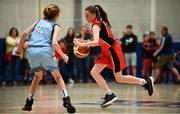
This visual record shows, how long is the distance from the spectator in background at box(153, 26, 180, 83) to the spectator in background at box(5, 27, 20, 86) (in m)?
4.67

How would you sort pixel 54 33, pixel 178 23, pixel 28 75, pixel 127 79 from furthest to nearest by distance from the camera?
pixel 178 23 < pixel 28 75 < pixel 127 79 < pixel 54 33

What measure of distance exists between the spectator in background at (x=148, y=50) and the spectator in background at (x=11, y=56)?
4296 mm

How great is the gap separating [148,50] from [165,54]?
0.61 meters

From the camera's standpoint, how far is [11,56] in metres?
19.5

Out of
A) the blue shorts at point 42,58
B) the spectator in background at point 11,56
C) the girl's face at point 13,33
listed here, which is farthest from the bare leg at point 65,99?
the girl's face at point 13,33

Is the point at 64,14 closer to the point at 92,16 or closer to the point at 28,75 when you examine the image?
the point at 28,75

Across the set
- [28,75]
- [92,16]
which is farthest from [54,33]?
[28,75]

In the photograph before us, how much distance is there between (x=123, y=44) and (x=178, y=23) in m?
2.66

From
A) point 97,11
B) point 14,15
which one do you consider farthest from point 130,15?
point 97,11

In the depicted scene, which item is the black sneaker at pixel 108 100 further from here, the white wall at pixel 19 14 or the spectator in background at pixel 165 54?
the white wall at pixel 19 14

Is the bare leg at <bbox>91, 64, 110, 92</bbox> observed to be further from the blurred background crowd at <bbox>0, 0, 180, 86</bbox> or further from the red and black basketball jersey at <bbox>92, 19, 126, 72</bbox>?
the blurred background crowd at <bbox>0, 0, 180, 86</bbox>

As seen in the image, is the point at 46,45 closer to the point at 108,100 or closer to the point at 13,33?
the point at 108,100

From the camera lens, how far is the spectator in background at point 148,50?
19969mm

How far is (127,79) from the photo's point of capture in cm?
1058
